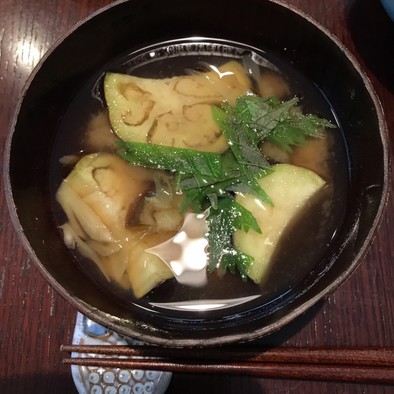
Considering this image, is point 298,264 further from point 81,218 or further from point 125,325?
point 81,218

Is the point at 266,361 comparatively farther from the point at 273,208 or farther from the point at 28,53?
the point at 28,53

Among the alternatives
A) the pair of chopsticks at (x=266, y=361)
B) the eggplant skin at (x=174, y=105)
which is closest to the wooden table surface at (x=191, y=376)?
the pair of chopsticks at (x=266, y=361)

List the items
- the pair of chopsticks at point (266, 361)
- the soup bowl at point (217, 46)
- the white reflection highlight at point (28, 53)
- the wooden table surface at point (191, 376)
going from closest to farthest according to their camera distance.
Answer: the soup bowl at point (217, 46) < the pair of chopsticks at point (266, 361) < the wooden table surface at point (191, 376) < the white reflection highlight at point (28, 53)

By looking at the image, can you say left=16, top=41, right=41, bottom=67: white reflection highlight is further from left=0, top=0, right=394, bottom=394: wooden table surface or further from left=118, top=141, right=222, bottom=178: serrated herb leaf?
left=118, top=141, right=222, bottom=178: serrated herb leaf

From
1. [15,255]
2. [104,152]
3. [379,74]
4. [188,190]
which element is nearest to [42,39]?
[104,152]

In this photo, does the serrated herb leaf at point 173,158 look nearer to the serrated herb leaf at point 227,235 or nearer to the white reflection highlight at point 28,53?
the serrated herb leaf at point 227,235
